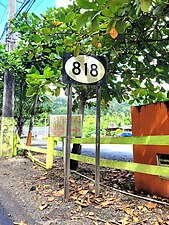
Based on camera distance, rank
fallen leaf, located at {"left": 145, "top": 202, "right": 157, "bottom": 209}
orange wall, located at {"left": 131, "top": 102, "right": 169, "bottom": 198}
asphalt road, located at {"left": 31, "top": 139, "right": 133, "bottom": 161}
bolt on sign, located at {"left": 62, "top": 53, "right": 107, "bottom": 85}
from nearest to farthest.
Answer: fallen leaf, located at {"left": 145, "top": 202, "right": 157, "bottom": 209} → orange wall, located at {"left": 131, "top": 102, "right": 169, "bottom": 198} → bolt on sign, located at {"left": 62, "top": 53, "right": 107, "bottom": 85} → asphalt road, located at {"left": 31, "top": 139, "right": 133, "bottom": 161}

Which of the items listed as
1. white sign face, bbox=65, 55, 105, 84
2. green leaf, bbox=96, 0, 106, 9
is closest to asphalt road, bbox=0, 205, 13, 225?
white sign face, bbox=65, 55, 105, 84

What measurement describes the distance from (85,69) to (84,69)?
1cm

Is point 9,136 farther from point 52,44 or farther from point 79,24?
point 79,24

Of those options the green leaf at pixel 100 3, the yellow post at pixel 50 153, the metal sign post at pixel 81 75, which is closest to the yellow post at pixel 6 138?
the yellow post at pixel 50 153

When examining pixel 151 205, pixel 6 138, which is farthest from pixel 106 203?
pixel 6 138

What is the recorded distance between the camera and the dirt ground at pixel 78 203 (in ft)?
7.95

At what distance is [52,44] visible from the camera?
4.88m

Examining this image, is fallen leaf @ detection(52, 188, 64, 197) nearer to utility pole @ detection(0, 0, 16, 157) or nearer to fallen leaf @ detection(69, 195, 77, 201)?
fallen leaf @ detection(69, 195, 77, 201)

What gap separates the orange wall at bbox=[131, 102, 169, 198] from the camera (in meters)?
2.84

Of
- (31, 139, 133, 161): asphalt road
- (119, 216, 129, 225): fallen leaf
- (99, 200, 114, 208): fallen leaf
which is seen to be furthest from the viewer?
(31, 139, 133, 161): asphalt road

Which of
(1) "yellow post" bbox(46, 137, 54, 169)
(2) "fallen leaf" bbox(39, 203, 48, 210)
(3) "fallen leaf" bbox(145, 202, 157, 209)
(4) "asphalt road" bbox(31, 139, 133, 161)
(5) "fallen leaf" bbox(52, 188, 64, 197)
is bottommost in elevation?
(4) "asphalt road" bbox(31, 139, 133, 161)

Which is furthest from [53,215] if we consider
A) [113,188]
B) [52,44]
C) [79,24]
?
[52,44]

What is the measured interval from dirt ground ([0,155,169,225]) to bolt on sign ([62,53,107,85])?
1305 mm

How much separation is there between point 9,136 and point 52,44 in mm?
3587
